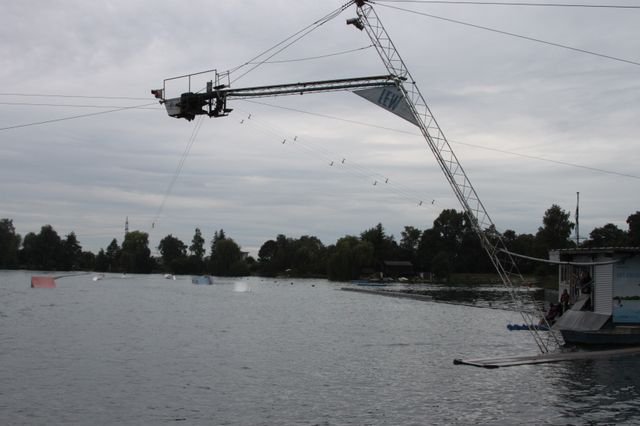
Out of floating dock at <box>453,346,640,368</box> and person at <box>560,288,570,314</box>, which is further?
person at <box>560,288,570,314</box>

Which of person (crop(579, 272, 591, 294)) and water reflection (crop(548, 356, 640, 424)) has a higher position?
person (crop(579, 272, 591, 294))

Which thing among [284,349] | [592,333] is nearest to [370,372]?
[284,349]

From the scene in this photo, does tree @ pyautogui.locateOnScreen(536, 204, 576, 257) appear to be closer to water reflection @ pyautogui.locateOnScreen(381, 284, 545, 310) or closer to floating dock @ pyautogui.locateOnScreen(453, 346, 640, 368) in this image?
water reflection @ pyautogui.locateOnScreen(381, 284, 545, 310)

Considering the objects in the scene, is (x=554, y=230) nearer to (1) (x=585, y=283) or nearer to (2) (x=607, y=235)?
(2) (x=607, y=235)

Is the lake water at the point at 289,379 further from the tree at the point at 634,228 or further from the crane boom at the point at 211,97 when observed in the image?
the tree at the point at 634,228

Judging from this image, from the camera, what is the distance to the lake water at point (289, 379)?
27.2 meters

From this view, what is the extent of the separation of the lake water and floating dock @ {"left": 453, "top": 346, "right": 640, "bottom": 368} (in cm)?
50

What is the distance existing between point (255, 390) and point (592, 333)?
22838 millimetres

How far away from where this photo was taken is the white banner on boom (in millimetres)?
34344

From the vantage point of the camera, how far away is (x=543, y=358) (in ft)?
124

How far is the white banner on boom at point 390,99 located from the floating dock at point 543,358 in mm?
13395

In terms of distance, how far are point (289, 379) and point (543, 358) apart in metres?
14.0

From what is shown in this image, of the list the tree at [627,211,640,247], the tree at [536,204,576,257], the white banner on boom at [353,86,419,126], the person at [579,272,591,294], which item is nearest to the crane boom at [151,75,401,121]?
the white banner on boom at [353,86,419,126]

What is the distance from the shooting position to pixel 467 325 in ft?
229
